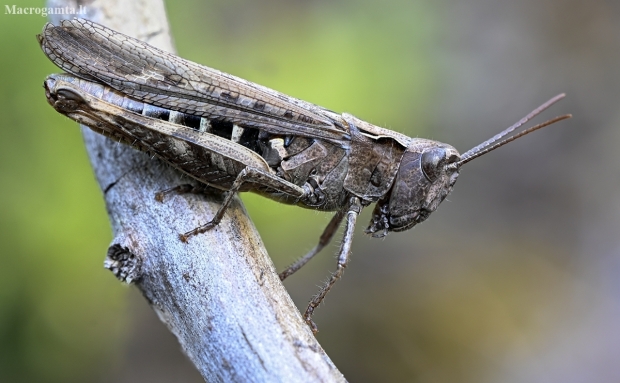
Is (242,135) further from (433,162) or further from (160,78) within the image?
(433,162)

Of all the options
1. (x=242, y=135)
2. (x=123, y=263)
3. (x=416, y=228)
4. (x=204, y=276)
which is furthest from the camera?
(x=416, y=228)

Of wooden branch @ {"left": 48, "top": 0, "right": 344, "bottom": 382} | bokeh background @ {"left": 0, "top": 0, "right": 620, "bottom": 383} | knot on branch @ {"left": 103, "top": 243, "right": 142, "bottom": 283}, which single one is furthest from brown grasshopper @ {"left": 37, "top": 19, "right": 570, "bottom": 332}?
bokeh background @ {"left": 0, "top": 0, "right": 620, "bottom": 383}

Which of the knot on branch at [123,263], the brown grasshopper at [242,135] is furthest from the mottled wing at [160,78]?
the knot on branch at [123,263]

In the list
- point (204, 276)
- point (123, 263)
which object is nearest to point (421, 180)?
point (204, 276)

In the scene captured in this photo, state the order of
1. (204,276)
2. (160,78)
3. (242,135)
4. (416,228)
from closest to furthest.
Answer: (204,276) < (160,78) < (242,135) < (416,228)

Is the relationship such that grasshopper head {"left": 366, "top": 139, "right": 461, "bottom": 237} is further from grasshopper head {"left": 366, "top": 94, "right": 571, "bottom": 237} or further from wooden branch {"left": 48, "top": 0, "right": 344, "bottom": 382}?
wooden branch {"left": 48, "top": 0, "right": 344, "bottom": 382}

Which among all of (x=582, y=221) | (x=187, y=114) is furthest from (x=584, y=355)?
(x=187, y=114)

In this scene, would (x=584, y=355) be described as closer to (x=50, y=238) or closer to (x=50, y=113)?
(x=50, y=238)
